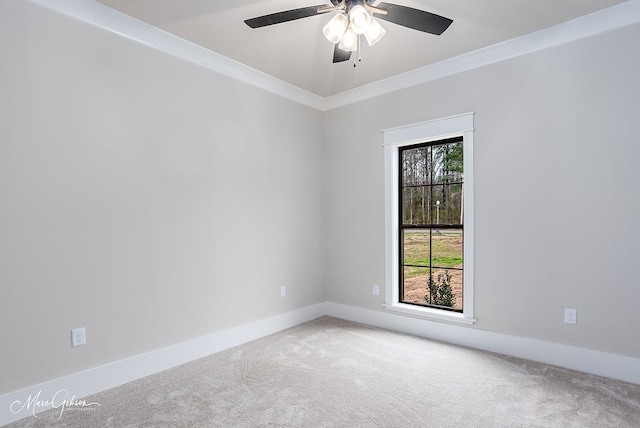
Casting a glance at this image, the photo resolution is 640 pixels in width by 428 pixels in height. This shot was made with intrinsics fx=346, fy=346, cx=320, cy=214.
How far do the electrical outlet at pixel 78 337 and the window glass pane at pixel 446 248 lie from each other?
3113 millimetres

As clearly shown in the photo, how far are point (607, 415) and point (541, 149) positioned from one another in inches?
76.1

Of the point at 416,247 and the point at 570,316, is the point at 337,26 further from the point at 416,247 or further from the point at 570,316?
the point at 570,316

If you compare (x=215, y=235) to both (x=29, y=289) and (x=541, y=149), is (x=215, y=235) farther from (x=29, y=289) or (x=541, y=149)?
(x=541, y=149)

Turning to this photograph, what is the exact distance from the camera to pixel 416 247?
3779 millimetres

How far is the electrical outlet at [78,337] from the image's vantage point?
2336mm

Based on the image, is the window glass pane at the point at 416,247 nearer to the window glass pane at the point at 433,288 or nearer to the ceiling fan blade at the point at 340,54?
the window glass pane at the point at 433,288

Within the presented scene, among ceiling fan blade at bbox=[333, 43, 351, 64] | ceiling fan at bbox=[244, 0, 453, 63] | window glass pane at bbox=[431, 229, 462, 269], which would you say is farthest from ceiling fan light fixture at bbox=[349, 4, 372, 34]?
window glass pane at bbox=[431, 229, 462, 269]

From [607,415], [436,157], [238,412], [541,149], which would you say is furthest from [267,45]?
[607,415]

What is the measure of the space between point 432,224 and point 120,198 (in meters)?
2.88

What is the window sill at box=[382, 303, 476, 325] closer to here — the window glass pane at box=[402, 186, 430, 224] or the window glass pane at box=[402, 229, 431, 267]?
the window glass pane at box=[402, 229, 431, 267]


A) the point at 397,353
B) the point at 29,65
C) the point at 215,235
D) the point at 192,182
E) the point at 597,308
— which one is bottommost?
the point at 397,353

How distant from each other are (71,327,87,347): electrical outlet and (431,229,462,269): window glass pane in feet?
10.2

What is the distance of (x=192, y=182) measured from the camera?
3.05 metres

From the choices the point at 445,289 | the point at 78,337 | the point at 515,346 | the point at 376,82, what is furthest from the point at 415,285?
the point at 78,337
